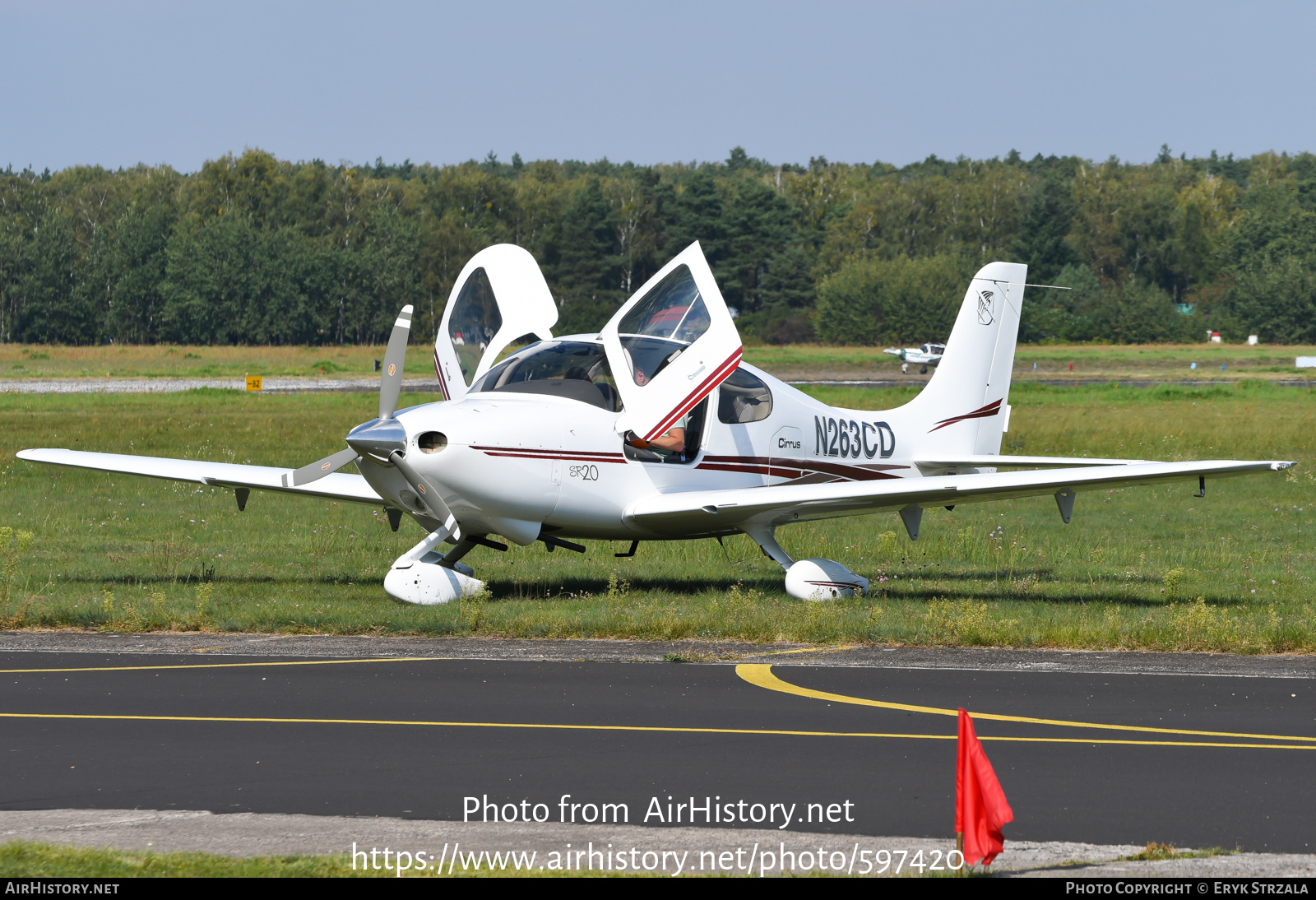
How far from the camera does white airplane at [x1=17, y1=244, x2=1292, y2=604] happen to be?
12422mm

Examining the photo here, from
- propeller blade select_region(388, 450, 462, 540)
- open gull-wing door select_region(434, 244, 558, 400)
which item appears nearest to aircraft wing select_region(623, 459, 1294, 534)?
propeller blade select_region(388, 450, 462, 540)

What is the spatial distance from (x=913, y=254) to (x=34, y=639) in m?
127

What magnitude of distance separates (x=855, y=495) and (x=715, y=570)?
365 cm

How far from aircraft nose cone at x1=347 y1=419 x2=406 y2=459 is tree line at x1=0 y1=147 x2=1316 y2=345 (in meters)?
83.2

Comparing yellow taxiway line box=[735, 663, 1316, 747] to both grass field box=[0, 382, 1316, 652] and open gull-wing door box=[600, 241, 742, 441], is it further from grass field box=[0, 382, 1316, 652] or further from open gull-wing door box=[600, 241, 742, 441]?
open gull-wing door box=[600, 241, 742, 441]

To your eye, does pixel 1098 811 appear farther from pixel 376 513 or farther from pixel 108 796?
pixel 376 513

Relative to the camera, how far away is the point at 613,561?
1688 centimetres

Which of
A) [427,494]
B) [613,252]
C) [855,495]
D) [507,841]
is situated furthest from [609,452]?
[613,252]

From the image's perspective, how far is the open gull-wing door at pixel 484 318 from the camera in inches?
573

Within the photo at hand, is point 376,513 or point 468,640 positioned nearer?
point 468,640

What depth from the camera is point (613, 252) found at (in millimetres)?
115875

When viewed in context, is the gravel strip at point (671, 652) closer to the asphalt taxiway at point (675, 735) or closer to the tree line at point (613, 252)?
the asphalt taxiway at point (675, 735)

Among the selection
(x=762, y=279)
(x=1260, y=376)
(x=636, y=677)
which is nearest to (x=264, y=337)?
(x=762, y=279)

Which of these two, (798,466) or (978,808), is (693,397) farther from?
(978,808)
